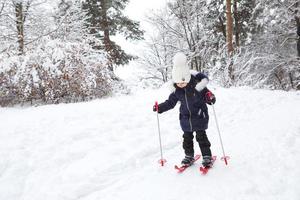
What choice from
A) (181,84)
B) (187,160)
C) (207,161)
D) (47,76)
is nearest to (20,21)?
(47,76)

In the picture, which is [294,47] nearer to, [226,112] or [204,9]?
[204,9]

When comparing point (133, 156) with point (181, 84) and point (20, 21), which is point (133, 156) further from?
point (20, 21)

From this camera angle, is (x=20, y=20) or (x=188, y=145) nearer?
(x=188, y=145)

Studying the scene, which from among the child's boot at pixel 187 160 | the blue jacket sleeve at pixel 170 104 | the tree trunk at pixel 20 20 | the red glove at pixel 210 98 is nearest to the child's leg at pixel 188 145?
the child's boot at pixel 187 160

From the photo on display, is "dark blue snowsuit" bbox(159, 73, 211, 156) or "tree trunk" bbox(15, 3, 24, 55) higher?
"tree trunk" bbox(15, 3, 24, 55)

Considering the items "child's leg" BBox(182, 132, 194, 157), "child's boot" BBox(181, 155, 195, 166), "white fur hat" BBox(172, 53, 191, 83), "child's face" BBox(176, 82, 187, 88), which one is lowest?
"child's boot" BBox(181, 155, 195, 166)

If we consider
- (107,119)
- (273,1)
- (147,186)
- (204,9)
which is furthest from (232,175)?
(204,9)

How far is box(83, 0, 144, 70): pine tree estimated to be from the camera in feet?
60.2

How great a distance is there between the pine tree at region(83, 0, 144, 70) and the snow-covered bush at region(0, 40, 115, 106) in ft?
22.0

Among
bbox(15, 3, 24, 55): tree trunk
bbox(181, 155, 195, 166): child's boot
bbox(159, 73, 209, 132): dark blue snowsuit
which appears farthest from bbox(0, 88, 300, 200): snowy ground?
bbox(15, 3, 24, 55): tree trunk

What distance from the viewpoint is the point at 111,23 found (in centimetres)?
1855

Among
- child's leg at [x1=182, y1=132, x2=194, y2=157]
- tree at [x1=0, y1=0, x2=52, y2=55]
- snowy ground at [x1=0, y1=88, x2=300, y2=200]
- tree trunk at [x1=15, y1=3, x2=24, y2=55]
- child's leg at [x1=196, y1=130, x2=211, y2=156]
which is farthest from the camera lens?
tree trunk at [x1=15, y1=3, x2=24, y2=55]

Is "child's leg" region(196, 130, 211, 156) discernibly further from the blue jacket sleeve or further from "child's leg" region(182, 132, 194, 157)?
the blue jacket sleeve

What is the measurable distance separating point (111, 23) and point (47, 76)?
8.58m
